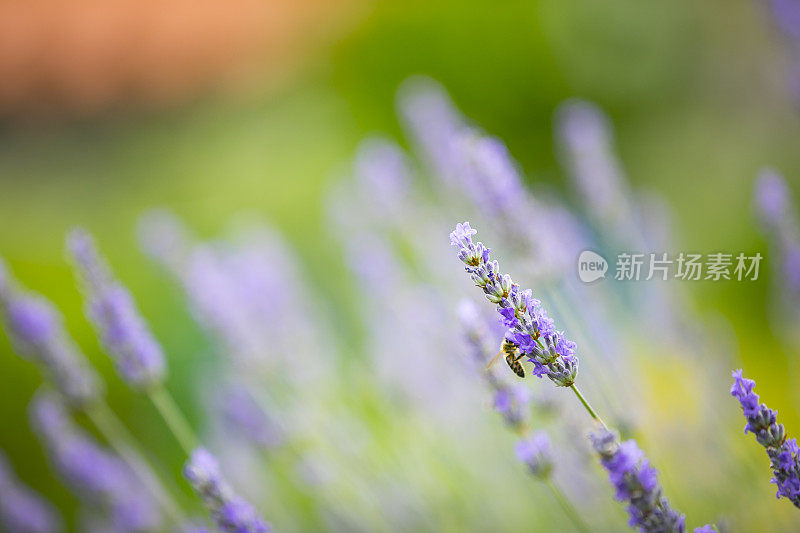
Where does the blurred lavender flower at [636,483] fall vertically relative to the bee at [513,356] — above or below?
below

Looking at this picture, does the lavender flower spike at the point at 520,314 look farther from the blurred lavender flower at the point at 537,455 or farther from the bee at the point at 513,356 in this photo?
the blurred lavender flower at the point at 537,455

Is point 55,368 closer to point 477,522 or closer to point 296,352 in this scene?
point 296,352

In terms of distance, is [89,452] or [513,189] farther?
[89,452]

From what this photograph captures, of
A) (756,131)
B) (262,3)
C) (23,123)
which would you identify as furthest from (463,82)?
(23,123)

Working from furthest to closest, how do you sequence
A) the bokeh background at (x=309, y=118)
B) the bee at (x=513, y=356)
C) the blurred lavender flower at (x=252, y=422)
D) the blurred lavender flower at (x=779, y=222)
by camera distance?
the bokeh background at (x=309, y=118) → the blurred lavender flower at (x=252, y=422) → the blurred lavender flower at (x=779, y=222) → the bee at (x=513, y=356)

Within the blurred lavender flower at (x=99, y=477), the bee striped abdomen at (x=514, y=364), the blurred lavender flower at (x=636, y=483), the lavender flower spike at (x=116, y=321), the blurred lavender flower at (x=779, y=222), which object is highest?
the blurred lavender flower at (x=779, y=222)

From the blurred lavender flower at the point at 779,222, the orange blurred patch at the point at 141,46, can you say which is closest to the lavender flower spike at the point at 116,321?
the blurred lavender flower at the point at 779,222

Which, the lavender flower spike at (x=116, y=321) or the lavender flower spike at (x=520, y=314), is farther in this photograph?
the lavender flower spike at (x=116, y=321)
